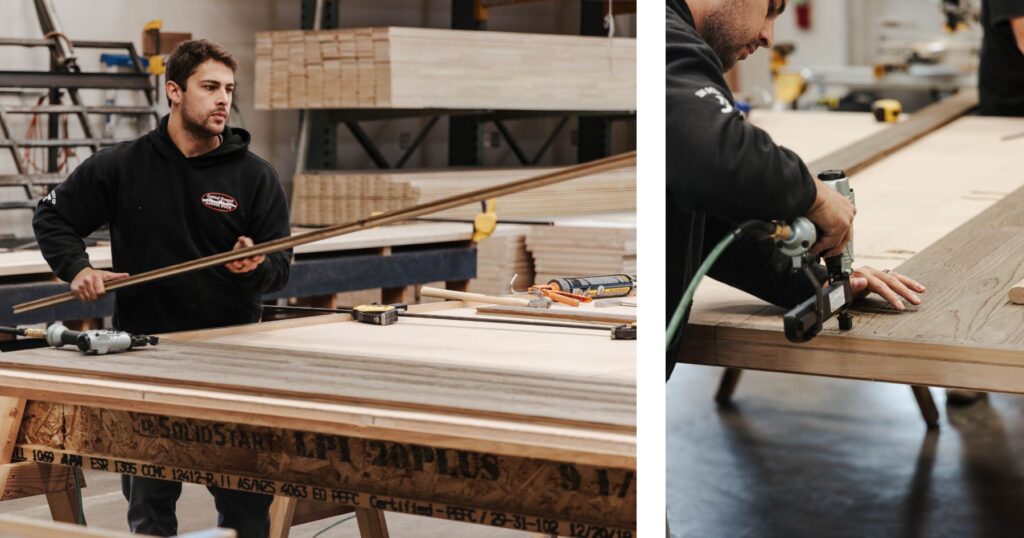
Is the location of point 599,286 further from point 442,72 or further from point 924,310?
point 442,72

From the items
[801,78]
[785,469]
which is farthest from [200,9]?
[801,78]

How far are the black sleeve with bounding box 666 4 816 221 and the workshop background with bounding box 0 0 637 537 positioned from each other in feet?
0.89

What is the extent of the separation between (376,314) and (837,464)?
2.50 m

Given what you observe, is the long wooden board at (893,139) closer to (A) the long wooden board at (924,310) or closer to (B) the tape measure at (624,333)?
(A) the long wooden board at (924,310)

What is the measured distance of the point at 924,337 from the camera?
1.86 metres

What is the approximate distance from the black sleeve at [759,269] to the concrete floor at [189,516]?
556 millimetres

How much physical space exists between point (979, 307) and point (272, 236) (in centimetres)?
121

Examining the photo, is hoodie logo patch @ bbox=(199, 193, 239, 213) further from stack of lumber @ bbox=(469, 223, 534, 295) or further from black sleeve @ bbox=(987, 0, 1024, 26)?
black sleeve @ bbox=(987, 0, 1024, 26)

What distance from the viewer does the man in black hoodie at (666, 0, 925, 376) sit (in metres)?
1.66

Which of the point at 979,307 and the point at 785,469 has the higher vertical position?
the point at 979,307

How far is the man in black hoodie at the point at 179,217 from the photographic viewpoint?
6.87 feet

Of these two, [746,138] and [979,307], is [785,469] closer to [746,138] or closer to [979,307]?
[979,307]

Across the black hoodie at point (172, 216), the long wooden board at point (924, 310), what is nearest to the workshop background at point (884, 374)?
the long wooden board at point (924, 310)

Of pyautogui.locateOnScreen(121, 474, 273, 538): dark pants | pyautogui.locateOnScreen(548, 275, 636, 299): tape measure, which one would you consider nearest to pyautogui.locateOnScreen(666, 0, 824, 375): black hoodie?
pyautogui.locateOnScreen(548, 275, 636, 299): tape measure
